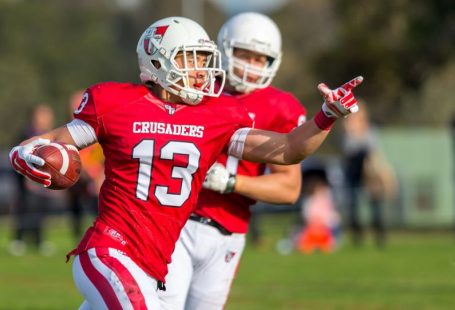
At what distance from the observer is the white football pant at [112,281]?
199 inches

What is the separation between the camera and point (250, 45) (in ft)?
22.2

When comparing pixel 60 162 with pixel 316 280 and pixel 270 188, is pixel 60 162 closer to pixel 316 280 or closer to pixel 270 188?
pixel 270 188

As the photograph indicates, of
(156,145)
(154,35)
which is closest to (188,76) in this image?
(154,35)

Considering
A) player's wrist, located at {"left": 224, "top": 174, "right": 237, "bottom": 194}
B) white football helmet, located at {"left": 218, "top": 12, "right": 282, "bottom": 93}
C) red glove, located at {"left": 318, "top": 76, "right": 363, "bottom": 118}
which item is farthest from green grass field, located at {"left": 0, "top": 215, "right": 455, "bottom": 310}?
red glove, located at {"left": 318, "top": 76, "right": 363, "bottom": 118}

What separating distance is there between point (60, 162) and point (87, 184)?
34.8ft

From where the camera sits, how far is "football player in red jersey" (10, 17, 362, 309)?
17.2 feet

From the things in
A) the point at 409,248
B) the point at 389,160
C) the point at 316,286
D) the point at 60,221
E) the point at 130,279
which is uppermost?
the point at 130,279

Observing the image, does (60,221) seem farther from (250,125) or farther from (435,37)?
(250,125)

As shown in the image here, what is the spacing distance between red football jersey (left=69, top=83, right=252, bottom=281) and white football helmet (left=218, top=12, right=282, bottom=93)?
4.05 ft

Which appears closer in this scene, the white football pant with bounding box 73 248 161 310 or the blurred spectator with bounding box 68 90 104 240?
the white football pant with bounding box 73 248 161 310

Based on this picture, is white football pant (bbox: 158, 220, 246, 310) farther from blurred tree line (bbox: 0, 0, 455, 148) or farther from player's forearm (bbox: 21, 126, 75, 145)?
blurred tree line (bbox: 0, 0, 455, 148)

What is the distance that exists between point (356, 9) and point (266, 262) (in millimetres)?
11471

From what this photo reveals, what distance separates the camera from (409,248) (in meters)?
15.9

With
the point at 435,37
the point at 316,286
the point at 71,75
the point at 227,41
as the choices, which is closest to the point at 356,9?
the point at 435,37
